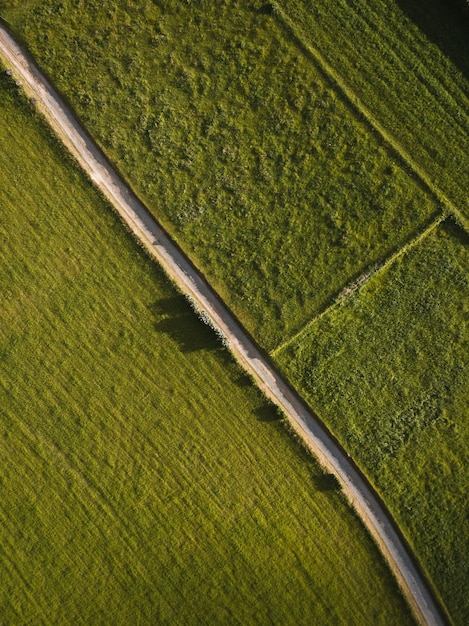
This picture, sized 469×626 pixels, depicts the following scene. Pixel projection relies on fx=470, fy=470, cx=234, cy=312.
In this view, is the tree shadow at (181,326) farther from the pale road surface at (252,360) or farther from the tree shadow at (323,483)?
the tree shadow at (323,483)

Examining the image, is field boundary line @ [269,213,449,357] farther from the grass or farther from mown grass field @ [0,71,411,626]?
mown grass field @ [0,71,411,626]

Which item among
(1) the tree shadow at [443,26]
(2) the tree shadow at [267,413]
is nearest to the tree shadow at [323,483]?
(2) the tree shadow at [267,413]

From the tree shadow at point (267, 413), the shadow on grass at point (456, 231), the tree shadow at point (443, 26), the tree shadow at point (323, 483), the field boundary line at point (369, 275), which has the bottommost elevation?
the tree shadow at point (323, 483)

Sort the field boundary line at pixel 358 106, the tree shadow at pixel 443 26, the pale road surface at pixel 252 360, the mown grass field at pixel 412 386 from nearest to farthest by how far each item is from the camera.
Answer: the tree shadow at pixel 443 26 < the field boundary line at pixel 358 106 < the mown grass field at pixel 412 386 < the pale road surface at pixel 252 360

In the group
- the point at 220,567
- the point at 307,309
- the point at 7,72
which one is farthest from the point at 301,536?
the point at 7,72

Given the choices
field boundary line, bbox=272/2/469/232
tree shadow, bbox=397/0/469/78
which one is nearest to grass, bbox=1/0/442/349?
field boundary line, bbox=272/2/469/232

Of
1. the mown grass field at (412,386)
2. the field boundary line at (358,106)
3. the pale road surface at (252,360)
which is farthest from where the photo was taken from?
the pale road surface at (252,360)

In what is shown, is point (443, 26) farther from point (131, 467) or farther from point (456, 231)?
point (131, 467)
